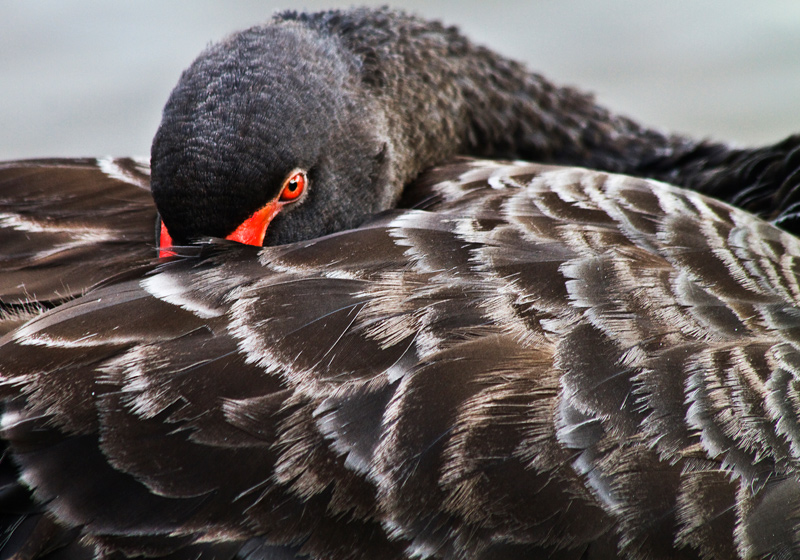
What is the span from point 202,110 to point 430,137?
1073mm

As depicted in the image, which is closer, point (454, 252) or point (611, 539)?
point (611, 539)

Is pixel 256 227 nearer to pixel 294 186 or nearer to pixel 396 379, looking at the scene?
pixel 294 186

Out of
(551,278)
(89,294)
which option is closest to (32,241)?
(89,294)

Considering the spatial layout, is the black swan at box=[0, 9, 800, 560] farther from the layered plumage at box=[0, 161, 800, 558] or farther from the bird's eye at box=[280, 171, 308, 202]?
the bird's eye at box=[280, 171, 308, 202]

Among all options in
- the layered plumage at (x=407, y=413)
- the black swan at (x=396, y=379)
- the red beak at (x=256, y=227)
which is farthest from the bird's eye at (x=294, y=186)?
the layered plumage at (x=407, y=413)

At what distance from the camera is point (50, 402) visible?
1343 millimetres

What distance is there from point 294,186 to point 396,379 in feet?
3.06

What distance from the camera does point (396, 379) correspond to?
139 centimetres

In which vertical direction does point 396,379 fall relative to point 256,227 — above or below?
below

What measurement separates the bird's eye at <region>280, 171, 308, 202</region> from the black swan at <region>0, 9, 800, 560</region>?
14cm

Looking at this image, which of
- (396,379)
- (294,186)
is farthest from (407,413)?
(294,186)

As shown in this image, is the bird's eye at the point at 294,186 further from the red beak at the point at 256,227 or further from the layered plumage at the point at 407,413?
the layered plumage at the point at 407,413

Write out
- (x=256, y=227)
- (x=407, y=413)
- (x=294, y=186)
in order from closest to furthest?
(x=407, y=413)
(x=256, y=227)
(x=294, y=186)

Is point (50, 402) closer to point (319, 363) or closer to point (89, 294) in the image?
point (89, 294)
